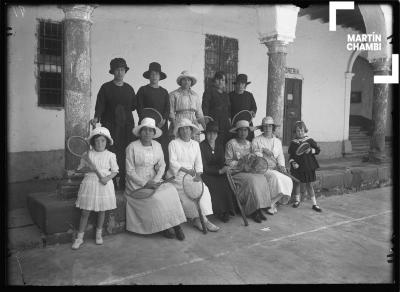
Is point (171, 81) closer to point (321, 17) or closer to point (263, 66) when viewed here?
point (263, 66)

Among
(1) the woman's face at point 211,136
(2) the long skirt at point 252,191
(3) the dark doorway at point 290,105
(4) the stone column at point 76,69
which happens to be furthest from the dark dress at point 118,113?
(3) the dark doorway at point 290,105

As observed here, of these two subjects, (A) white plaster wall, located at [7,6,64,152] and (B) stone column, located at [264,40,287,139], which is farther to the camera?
(B) stone column, located at [264,40,287,139]

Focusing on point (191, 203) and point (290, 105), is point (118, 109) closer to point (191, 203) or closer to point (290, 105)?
point (191, 203)

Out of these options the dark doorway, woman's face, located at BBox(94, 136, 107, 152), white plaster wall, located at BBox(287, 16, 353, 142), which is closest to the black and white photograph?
woman's face, located at BBox(94, 136, 107, 152)

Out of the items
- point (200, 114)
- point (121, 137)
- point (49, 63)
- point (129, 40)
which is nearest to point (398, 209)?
point (200, 114)

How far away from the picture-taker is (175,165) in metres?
4.94

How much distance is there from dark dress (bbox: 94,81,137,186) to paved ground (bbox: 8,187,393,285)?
1.27 metres

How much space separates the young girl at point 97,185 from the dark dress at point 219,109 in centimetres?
214

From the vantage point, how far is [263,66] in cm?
1024

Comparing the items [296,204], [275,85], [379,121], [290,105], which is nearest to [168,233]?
[296,204]

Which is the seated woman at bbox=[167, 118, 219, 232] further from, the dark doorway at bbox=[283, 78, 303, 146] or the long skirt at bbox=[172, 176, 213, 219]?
the dark doorway at bbox=[283, 78, 303, 146]

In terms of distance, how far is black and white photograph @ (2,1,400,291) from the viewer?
3.94 meters

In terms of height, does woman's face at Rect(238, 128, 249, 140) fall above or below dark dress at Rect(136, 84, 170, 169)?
below
